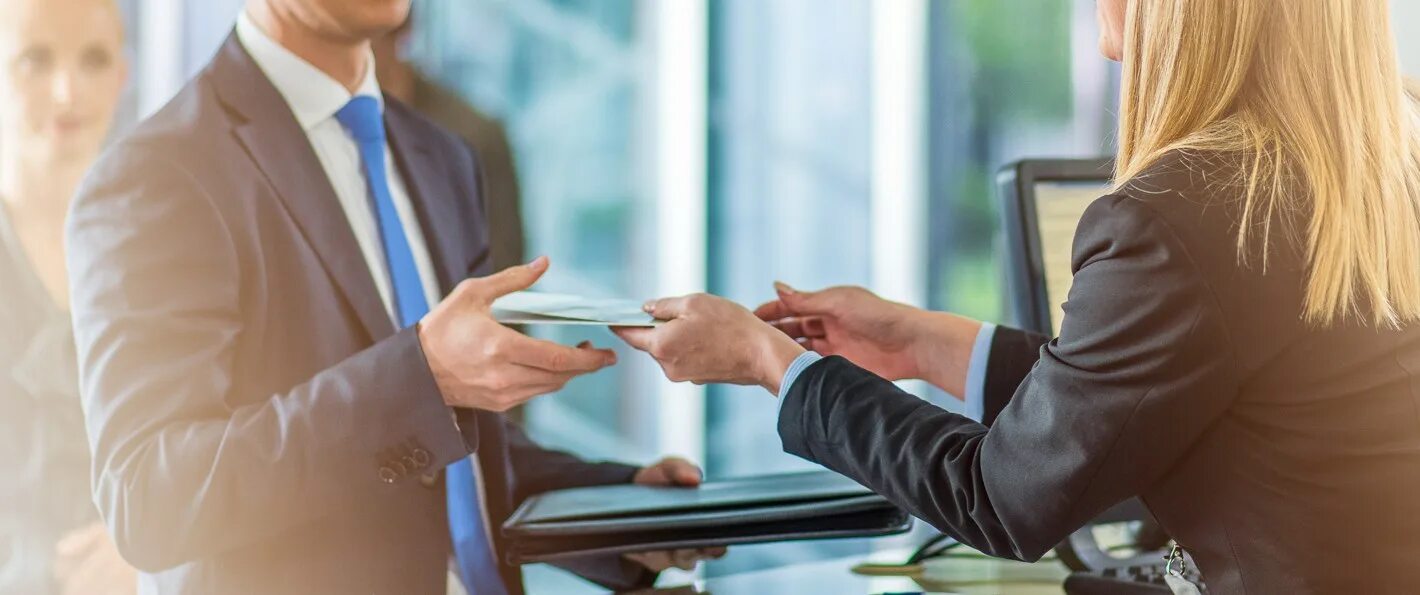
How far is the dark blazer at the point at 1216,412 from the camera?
84cm

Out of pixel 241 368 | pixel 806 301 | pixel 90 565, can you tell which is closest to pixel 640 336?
pixel 806 301

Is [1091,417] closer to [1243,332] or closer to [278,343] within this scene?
[1243,332]

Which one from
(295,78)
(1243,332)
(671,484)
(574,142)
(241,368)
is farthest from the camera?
(574,142)

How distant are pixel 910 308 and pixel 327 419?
2.27ft

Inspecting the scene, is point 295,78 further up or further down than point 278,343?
further up

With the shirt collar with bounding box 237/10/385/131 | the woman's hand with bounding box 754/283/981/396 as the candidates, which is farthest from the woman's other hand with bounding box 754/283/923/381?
the shirt collar with bounding box 237/10/385/131

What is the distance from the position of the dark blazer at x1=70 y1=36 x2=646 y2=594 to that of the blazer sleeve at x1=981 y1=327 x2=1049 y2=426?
1.95 ft

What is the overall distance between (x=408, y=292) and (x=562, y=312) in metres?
0.30

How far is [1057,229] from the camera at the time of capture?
1.50 m

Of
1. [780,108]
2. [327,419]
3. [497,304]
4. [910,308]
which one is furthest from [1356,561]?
[780,108]

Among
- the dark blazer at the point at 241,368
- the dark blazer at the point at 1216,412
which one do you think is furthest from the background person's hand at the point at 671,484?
the dark blazer at the point at 1216,412

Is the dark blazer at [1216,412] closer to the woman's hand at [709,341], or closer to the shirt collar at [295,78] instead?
the woman's hand at [709,341]

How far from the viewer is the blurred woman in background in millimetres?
1194

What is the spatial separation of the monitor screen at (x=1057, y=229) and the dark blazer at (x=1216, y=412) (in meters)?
0.58
